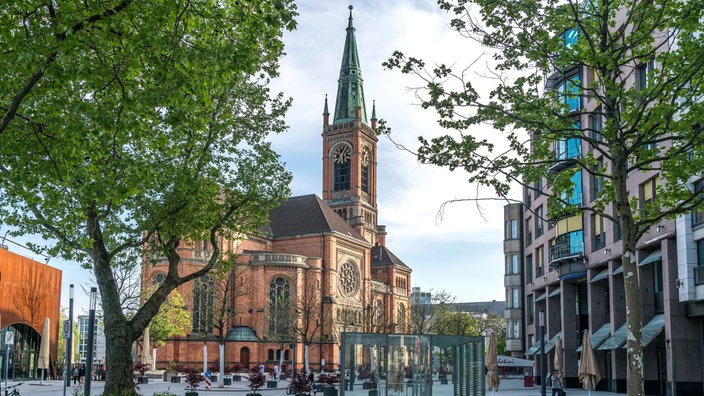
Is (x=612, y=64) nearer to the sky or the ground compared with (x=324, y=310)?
nearer to the sky

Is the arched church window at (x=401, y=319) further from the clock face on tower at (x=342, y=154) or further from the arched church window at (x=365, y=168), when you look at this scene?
the clock face on tower at (x=342, y=154)

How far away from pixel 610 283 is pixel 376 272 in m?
70.9

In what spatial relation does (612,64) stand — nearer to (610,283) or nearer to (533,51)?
(533,51)

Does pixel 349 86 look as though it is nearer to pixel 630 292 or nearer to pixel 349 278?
pixel 349 278

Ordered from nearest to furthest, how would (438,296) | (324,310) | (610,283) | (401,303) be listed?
(610,283)
(324,310)
(438,296)
(401,303)

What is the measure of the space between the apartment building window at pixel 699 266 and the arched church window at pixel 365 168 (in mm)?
80706

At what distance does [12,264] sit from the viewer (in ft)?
147

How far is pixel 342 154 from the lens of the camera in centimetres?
11025

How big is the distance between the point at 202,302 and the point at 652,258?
49.4m

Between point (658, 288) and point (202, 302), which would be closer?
point (658, 288)

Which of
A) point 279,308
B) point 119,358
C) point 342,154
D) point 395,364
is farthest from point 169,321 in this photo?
point 395,364

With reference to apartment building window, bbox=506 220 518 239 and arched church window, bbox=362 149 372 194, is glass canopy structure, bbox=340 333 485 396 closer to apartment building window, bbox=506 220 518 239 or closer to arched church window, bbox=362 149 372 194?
apartment building window, bbox=506 220 518 239

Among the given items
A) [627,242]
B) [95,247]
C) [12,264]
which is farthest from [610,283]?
[12,264]

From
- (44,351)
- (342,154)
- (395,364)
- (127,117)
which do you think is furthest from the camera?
(342,154)
